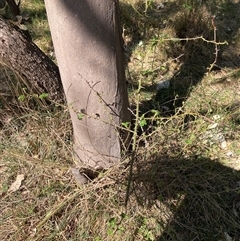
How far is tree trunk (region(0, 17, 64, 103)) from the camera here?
2391 mm

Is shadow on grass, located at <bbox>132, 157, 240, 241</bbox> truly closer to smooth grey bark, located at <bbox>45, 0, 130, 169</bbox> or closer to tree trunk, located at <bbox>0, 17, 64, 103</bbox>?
smooth grey bark, located at <bbox>45, 0, 130, 169</bbox>

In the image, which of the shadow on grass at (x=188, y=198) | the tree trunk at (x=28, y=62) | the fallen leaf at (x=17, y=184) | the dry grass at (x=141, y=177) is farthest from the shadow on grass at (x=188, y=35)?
the fallen leaf at (x=17, y=184)

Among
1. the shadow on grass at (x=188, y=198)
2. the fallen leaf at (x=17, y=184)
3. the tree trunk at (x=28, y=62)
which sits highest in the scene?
the tree trunk at (x=28, y=62)

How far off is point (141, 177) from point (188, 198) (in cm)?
34

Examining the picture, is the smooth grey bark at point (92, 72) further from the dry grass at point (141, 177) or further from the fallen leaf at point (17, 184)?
the fallen leaf at point (17, 184)

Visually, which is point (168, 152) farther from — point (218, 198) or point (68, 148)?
point (68, 148)

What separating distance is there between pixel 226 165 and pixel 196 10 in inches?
62.2

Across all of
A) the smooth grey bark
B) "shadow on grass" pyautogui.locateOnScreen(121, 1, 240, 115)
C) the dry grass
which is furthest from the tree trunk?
"shadow on grass" pyautogui.locateOnScreen(121, 1, 240, 115)

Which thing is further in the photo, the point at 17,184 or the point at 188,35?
the point at 188,35

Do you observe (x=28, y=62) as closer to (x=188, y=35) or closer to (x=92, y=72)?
(x=92, y=72)

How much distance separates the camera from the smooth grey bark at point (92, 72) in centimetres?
173

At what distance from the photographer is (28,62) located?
2.50 meters

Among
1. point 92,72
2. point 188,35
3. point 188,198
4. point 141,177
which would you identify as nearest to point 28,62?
point 92,72

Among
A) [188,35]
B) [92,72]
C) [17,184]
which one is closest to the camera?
[92,72]
